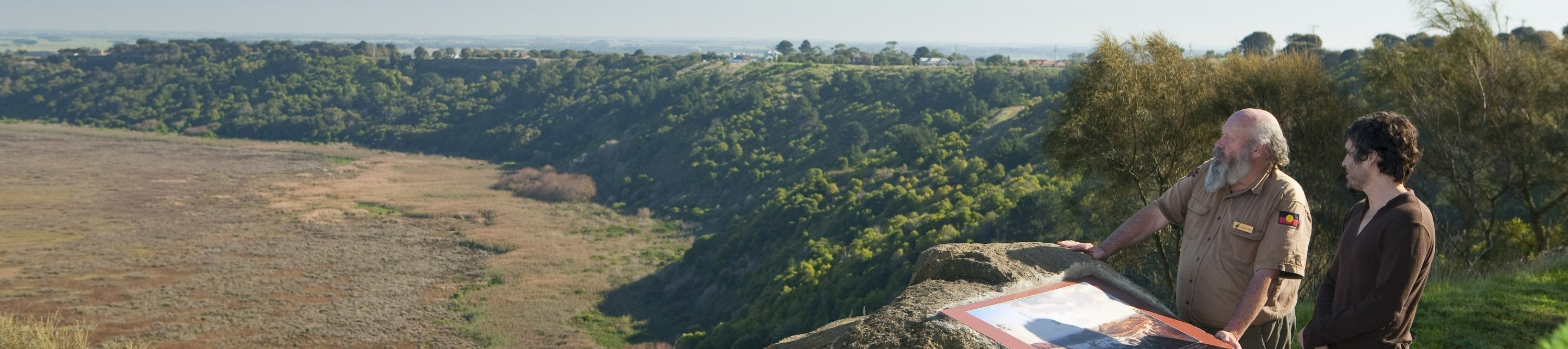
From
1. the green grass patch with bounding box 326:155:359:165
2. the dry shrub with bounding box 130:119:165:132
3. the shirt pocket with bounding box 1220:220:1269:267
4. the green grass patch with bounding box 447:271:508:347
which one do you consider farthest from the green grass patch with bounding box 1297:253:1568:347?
the dry shrub with bounding box 130:119:165:132

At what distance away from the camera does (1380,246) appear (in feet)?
10.5

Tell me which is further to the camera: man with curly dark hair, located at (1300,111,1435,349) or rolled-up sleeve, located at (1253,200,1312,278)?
rolled-up sleeve, located at (1253,200,1312,278)

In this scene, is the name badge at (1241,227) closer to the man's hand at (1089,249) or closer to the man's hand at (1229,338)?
the man's hand at (1229,338)

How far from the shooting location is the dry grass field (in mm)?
23812

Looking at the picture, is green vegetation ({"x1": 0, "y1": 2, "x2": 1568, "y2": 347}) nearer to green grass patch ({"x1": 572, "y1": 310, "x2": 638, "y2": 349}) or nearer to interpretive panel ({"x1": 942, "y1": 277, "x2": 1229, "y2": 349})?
green grass patch ({"x1": 572, "y1": 310, "x2": 638, "y2": 349})

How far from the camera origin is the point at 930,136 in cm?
3638

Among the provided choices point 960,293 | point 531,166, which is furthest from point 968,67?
point 960,293

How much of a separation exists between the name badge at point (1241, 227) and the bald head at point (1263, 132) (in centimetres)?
23

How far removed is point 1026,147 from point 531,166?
3254 cm

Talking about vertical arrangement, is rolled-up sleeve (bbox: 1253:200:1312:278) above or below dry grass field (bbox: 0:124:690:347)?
above

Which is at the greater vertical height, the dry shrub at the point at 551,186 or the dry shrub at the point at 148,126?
the dry shrub at the point at 551,186

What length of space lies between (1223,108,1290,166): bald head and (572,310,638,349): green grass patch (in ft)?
67.3

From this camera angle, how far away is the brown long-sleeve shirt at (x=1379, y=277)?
3121 millimetres

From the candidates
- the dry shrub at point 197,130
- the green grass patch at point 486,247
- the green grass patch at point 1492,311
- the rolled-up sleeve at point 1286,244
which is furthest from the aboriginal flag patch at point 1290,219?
the dry shrub at point 197,130
